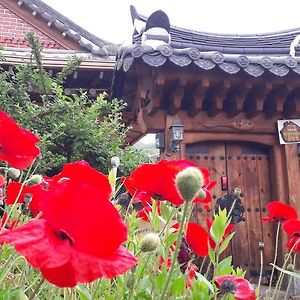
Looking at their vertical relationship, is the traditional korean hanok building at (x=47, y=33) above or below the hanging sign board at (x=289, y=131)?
above

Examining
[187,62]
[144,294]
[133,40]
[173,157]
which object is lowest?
[144,294]

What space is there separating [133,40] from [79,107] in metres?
1.31

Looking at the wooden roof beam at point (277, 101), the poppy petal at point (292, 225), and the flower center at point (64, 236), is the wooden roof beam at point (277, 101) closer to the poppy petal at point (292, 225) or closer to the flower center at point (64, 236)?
the poppy petal at point (292, 225)

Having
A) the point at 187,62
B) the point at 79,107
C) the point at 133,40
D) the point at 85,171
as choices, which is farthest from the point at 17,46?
the point at 85,171

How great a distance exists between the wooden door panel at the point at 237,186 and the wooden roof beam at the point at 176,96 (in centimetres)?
66

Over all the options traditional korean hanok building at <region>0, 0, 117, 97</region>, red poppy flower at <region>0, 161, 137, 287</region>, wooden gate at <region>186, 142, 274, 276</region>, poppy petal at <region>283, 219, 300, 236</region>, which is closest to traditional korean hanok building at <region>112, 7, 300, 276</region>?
wooden gate at <region>186, 142, 274, 276</region>

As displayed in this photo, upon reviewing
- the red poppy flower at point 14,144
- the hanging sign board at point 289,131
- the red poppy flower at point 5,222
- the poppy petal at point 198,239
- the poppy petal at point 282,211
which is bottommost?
the poppy petal at point 198,239

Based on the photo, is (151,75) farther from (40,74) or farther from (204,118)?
(40,74)

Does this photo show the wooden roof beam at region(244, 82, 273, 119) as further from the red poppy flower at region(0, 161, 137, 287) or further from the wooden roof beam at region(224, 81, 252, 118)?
the red poppy flower at region(0, 161, 137, 287)

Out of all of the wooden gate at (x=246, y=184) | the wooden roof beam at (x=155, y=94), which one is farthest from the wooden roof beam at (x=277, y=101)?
the wooden roof beam at (x=155, y=94)

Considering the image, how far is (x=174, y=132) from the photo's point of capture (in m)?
3.72

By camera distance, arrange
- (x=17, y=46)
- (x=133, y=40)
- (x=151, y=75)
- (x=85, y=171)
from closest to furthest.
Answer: (x=85, y=171), (x=151, y=75), (x=133, y=40), (x=17, y=46)

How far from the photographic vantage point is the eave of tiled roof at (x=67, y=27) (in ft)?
19.0

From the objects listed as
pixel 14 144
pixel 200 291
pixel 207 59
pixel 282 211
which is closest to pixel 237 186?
pixel 207 59
